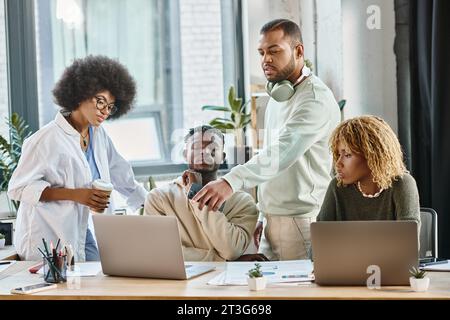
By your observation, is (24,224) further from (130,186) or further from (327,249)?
(327,249)

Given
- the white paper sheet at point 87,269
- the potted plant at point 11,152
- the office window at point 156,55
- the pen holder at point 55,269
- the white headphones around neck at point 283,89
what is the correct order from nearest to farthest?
the pen holder at point 55,269
the white paper sheet at point 87,269
the white headphones around neck at point 283,89
the potted plant at point 11,152
the office window at point 156,55

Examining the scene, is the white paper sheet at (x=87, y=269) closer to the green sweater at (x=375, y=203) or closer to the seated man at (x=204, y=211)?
the seated man at (x=204, y=211)

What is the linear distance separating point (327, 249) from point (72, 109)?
1.63 metres

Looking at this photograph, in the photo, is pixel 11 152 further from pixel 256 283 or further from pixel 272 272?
pixel 256 283

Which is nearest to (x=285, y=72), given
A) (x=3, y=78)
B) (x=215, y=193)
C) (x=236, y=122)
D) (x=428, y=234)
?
(x=215, y=193)

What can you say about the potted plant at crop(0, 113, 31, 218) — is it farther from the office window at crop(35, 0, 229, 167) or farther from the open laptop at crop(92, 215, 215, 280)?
the open laptop at crop(92, 215, 215, 280)

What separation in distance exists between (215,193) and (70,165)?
756 mm

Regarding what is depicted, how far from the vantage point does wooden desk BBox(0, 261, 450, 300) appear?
7.93 feet

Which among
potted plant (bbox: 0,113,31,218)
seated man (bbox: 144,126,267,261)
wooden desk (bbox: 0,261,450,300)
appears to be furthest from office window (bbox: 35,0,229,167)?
wooden desk (bbox: 0,261,450,300)

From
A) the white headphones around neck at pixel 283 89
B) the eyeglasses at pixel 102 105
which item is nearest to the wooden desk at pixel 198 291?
the white headphones around neck at pixel 283 89

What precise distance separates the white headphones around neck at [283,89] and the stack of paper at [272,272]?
0.77 metres

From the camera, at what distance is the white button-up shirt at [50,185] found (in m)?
3.42

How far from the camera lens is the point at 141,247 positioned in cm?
274
